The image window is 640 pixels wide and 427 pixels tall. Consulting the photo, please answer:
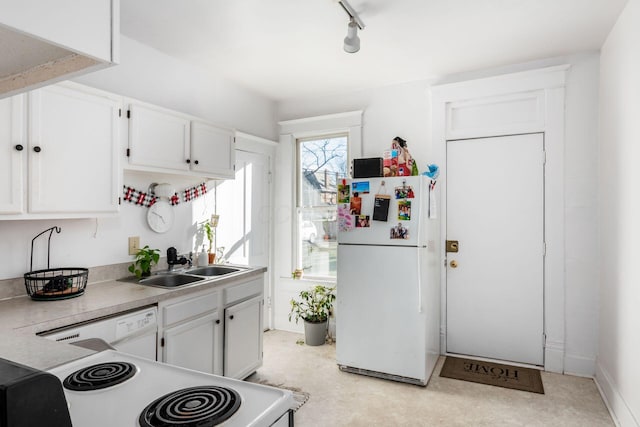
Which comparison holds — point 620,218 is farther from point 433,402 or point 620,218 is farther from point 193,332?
point 193,332

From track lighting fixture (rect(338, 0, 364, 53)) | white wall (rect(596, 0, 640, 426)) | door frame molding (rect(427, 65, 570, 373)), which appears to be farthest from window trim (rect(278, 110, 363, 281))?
white wall (rect(596, 0, 640, 426))

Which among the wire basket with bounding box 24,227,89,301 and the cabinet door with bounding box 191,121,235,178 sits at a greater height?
the cabinet door with bounding box 191,121,235,178

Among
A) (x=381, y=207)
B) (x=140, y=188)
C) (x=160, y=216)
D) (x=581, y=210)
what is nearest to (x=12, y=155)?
(x=140, y=188)

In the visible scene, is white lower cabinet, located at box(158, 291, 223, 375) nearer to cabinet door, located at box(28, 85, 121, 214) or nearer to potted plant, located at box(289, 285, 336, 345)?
cabinet door, located at box(28, 85, 121, 214)

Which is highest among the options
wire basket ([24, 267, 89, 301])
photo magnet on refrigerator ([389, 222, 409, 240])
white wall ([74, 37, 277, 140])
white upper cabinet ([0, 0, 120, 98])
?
white wall ([74, 37, 277, 140])

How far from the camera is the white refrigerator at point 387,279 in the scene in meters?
2.90

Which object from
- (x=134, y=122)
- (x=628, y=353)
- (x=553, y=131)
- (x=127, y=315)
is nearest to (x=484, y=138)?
(x=553, y=131)

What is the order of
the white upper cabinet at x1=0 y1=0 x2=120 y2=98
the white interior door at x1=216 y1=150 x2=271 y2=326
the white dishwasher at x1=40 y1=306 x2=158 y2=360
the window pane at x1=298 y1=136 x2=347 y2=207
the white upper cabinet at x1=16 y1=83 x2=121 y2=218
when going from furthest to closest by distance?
the window pane at x1=298 y1=136 x2=347 y2=207 < the white interior door at x1=216 y1=150 x2=271 y2=326 < the white upper cabinet at x1=16 y1=83 x2=121 y2=218 < the white dishwasher at x1=40 y1=306 x2=158 y2=360 < the white upper cabinet at x1=0 y1=0 x2=120 y2=98

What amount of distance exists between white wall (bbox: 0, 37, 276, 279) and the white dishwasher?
72 cm

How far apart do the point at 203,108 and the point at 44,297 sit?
2.03 metres

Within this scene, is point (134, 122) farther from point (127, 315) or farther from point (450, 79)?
point (450, 79)

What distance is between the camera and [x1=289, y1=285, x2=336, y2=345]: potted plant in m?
3.81

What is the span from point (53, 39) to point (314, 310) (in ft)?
11.7

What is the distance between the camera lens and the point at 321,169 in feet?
13.9
